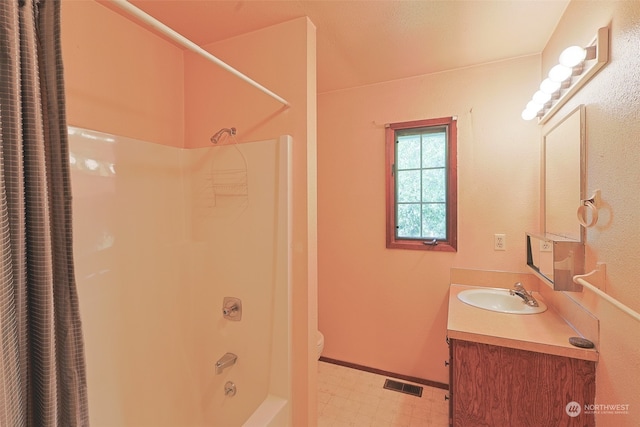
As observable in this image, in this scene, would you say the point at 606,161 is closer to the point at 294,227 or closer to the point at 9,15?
the point at 294,227

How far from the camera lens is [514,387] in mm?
1241

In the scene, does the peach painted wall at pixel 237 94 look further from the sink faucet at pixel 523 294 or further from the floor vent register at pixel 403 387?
the sink faucet at pixel 523 294

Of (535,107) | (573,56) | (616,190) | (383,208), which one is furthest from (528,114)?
(383,208)

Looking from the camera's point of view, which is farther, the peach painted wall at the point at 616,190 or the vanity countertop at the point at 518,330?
the vanity countertop at the point at 518,330

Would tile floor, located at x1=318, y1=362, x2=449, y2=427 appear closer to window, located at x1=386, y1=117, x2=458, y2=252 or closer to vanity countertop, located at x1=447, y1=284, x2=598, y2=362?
vanity countertop, located at x1=447, y1=284, x2=598, y2=362

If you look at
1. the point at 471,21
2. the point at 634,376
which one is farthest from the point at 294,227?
the point at 471,21

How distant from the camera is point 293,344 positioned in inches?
57.2

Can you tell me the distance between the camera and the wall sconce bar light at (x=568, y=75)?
1.08m

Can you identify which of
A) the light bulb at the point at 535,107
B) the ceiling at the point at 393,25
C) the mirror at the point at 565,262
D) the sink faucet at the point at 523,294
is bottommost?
the sink faucet at the point at 523,294

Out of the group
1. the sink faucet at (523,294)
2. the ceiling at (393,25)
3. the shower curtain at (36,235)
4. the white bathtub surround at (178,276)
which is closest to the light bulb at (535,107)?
the ceiling at (393,25)

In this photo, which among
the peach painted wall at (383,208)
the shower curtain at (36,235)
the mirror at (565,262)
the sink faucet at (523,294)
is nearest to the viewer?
the shower curtain at (36,235)

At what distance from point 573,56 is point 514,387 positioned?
146cm

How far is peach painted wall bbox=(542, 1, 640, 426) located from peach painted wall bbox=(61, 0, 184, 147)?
82.7 inches

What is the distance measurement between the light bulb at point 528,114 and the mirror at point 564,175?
0.46ft
